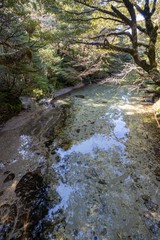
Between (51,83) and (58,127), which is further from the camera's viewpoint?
(51,83)

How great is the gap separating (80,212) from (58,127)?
3.73m

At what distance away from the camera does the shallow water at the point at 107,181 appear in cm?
266

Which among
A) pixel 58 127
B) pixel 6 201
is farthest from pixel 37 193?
pixel 58 127

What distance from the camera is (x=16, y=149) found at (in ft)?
16.2

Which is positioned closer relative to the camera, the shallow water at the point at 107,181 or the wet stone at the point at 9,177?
the shallow water at the point at 107,181

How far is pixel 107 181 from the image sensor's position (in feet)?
11.9

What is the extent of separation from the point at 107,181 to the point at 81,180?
54cm

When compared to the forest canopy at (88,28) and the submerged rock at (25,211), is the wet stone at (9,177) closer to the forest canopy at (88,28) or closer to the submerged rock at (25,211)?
the submerged rock at (25,211)

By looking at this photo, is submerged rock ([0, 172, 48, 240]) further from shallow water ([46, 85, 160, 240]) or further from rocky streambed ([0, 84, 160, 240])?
shallow water ([46, 85, 160, 240])

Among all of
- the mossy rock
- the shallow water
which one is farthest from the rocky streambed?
the mossy rock

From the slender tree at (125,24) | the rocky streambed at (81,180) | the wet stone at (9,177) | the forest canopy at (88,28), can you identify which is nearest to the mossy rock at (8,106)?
the rocky streambed at (81,180)

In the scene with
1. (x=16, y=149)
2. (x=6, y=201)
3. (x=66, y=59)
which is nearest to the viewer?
(x=6, y=201)

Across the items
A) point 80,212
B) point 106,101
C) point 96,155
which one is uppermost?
point 80,212

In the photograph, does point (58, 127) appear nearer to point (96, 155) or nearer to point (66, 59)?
point (96, 155)
